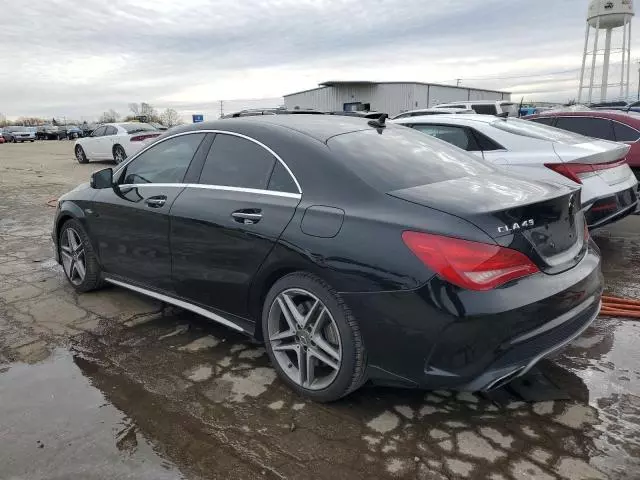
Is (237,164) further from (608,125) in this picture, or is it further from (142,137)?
(142,137)

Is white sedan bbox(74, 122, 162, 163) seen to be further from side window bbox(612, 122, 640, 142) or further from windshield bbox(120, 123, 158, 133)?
side window bbox(612, 122, 640, 142)

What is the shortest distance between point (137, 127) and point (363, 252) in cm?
1591

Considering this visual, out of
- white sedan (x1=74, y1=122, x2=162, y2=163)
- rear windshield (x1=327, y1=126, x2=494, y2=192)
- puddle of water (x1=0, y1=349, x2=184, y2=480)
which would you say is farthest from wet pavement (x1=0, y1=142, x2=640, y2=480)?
white sedan (x1=74, y1=122, x2=162, y2=163)

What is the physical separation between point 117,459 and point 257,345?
1330mm

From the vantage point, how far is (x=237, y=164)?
3389 millimetres

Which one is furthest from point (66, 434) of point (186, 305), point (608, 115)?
point (608, 115)

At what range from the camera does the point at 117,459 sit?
247cm

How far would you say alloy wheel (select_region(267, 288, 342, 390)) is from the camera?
2.76m

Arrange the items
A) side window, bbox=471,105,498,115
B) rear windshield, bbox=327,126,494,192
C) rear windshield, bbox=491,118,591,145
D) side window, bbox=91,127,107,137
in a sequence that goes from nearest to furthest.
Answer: rear windshield, bbox=327,126,494,192 → rear windshield, bbox=491,118,591,145 → side window, bbox=91,127,107,137 → side window, bbox=471,105,498,115

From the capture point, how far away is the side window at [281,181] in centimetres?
300

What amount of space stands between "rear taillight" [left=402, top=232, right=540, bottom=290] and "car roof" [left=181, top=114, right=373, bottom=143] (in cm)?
106

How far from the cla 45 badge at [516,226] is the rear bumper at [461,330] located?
0.78ft

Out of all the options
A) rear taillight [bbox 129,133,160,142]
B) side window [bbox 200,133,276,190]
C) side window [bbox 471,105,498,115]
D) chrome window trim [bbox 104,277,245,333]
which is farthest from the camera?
side window [bbox 471,105,498,115]

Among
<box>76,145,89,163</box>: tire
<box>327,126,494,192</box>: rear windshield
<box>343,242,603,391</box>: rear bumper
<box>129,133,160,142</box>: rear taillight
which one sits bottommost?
<box>343,242,603,391</box>: rear bumper
